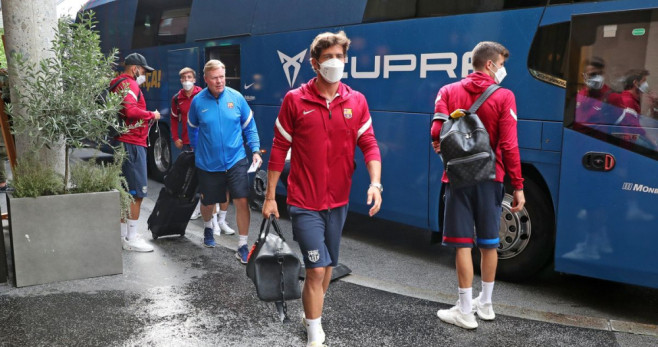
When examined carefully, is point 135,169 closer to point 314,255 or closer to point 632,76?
point 314,255

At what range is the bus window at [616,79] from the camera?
443 centimetres

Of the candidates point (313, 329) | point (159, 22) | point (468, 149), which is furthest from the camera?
point (159, 22)

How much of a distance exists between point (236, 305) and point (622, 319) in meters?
2.86

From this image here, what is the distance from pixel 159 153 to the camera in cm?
1148

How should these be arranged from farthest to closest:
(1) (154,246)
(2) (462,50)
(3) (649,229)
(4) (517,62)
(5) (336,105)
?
(1) (154,246) < (2) (462,50) < (4) (517,62) < (3) (649,229) < (5) (336,105)

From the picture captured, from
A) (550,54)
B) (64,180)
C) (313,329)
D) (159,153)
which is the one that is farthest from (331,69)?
(159,153)

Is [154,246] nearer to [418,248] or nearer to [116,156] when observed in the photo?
[116,156]

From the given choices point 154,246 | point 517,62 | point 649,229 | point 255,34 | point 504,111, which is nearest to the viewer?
point 504,111

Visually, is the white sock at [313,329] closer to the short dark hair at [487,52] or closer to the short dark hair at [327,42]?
the short dark hair at [327,42]

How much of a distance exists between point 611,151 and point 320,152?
2.26 meters

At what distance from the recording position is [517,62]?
17.1 feet

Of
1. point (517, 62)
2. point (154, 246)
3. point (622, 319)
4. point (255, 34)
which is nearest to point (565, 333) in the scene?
point (622, 319)

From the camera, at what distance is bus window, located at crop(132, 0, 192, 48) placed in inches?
394

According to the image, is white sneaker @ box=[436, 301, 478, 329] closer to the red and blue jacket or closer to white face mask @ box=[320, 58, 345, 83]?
the red and blue jacket
